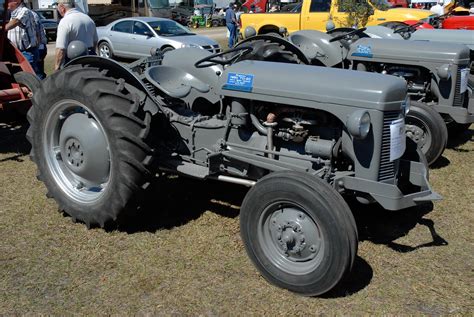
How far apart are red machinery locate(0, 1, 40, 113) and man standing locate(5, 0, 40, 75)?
0.28m

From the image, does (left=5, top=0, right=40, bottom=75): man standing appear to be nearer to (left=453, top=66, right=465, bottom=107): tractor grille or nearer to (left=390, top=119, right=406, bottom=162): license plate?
(left=390, top=119, right=406, bottom=162): license plate

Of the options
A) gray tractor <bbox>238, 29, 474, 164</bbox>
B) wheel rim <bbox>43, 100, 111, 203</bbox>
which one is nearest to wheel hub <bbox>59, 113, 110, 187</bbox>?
wheel rim <bbox>43, 100, 111, 203</bbox>

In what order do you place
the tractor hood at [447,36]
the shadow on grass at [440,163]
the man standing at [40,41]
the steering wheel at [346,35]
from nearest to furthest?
the shadow on grass at [440,163]
the steering wheel at [346,35]
the man standing at [40,41]
the tractor hood at [447,36]

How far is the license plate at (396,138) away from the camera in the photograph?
311 cm

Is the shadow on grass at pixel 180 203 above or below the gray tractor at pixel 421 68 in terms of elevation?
below

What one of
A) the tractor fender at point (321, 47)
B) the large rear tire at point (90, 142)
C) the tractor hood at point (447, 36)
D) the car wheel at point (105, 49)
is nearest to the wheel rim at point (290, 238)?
the large rear tire at point (90, 142)

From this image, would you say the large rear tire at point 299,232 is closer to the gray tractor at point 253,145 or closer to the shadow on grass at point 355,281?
the gray tractor at point 253,145

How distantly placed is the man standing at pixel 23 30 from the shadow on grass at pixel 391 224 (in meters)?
5.12

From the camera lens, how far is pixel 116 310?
294cm

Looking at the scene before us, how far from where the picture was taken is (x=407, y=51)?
18.8 feet

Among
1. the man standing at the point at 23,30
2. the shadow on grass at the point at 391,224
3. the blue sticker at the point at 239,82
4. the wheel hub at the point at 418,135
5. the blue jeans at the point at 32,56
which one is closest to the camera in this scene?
the blue sticker at the point at 239,82

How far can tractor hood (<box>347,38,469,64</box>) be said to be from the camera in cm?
551

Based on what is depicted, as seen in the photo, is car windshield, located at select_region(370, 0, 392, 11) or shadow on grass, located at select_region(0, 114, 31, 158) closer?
shadow on grass, located at select_region(0, 114, 31, 158)

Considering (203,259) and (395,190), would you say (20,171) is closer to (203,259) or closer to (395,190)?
(203,259)
